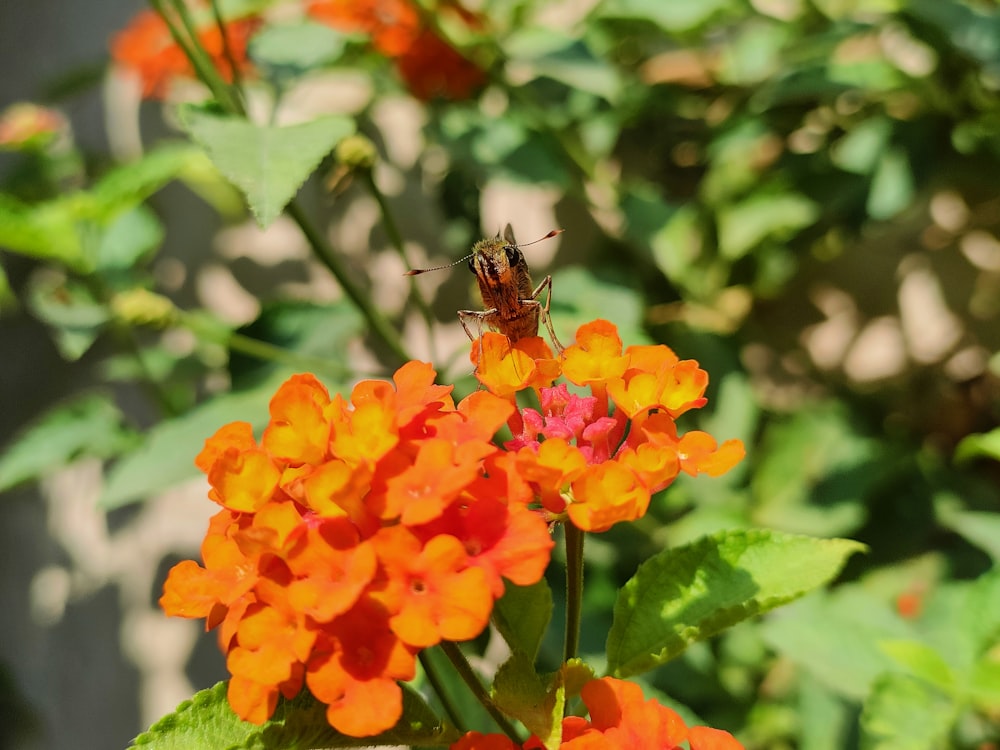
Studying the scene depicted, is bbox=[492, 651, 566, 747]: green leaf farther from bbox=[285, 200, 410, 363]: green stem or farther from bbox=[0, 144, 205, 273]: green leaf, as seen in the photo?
bbox=[0, 144, 205, 273]: green leaf

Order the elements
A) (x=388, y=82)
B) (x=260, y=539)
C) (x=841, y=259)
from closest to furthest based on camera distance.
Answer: (x=260, y=539), (x=388, y=82), (x=841, y=259)

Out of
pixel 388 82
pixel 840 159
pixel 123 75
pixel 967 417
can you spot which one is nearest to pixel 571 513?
pixel 840 159

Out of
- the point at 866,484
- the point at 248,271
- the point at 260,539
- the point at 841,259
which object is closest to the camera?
the point at 260,539

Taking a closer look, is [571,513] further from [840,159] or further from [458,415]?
[840,159]

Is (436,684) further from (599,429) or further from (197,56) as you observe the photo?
(197,56)

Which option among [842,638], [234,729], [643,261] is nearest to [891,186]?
[643,261]

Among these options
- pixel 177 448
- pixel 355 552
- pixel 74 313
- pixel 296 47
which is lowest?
pixel 177 448

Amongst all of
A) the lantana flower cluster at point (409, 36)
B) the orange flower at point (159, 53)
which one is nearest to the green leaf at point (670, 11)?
the lantana flower cluster at point (409, 36)

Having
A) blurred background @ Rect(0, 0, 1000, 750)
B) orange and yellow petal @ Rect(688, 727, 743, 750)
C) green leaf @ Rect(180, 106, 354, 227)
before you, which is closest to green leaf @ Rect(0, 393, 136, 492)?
blurred background @ Rect(0, 0, 1000, 750)
